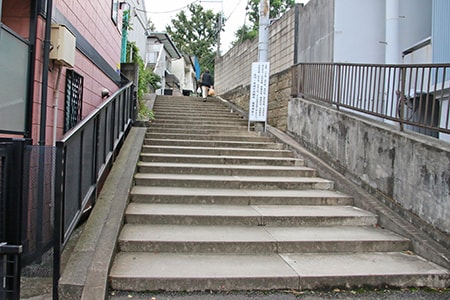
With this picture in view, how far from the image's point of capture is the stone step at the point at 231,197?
462 cm

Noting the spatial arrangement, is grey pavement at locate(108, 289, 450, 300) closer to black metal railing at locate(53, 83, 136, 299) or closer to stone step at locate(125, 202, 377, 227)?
black metal railing at locate(53, 83, 136, 299)

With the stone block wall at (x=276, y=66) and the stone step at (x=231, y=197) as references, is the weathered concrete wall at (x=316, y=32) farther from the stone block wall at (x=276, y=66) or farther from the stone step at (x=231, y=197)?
the stone step at (x=231, y=197)

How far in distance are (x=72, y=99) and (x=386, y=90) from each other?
463cm

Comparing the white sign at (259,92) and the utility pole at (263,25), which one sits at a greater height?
the utility pole at (263,25)

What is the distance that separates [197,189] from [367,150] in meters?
2.45

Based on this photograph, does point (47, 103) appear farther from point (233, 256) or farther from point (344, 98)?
point (344, 98)

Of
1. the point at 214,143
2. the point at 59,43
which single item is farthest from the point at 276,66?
the point at 59,43

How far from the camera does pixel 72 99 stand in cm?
496

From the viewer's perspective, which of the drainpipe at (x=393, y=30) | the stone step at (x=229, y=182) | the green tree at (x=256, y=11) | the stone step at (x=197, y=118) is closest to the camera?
the stone step at (x=229, y=182)

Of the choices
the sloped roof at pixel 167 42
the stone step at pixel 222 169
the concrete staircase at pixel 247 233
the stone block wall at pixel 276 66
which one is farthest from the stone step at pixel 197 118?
the sloped roof at pixel 167 42

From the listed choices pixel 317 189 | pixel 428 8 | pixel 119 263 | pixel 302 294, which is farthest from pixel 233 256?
pixel 428 8

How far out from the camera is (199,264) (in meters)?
3.28

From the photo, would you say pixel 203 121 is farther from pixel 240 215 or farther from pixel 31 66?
pixel 31 66

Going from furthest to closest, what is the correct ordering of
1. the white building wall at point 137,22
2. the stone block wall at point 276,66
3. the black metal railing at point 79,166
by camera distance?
the white building wall at point 137,22 < the stone block wall at point 276,66 < the black metal railing at point 79,166
